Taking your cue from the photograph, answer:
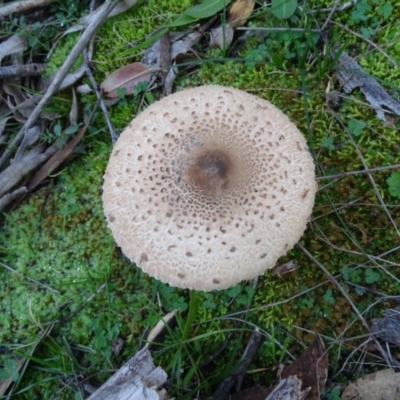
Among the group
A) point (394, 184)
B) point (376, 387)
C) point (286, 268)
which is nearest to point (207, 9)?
point (394, 184)

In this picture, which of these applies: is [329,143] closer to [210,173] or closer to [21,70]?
[210,173]

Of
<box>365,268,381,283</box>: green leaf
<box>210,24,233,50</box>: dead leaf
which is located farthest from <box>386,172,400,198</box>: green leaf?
<box>210,24,233,50</box>: dead leaf

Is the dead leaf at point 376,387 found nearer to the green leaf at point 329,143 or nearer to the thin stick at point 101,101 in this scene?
the green leaf at point 329,143

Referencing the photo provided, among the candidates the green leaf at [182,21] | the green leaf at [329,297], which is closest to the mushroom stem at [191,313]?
the green leaf at [329,297]

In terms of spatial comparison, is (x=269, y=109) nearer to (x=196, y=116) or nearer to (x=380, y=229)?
(x=196, y=116)

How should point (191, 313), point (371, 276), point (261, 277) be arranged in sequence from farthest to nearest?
point (261, 277)
point (371, 276)
point (191, 313)

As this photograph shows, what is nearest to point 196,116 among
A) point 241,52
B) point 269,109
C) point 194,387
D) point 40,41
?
point 269,109
